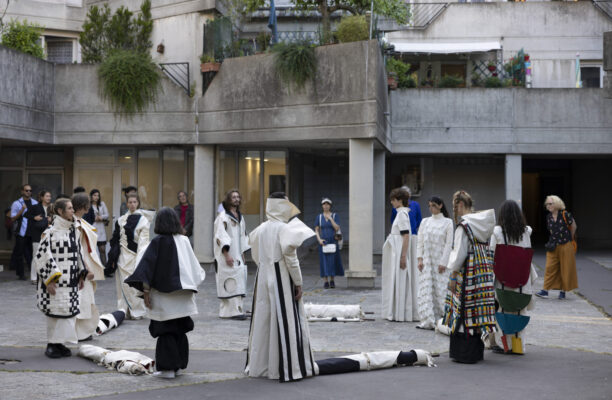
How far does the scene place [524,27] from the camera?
25.2m

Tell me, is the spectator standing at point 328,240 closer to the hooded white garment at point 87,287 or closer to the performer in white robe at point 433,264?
the performer in white robe at point 433,264

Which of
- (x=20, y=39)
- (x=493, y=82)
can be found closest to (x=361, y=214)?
(x=493, y=82)

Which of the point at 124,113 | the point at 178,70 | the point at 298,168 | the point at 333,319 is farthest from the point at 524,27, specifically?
the point at 333,319

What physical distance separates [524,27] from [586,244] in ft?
25.9

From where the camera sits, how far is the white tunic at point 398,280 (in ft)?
35.2

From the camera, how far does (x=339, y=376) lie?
716cm

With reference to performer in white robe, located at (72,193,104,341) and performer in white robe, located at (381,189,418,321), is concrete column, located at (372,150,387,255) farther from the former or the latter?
performer in white robe, located at (72,193,104,341)

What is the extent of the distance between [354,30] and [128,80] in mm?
5470

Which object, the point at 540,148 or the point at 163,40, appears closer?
the point at 163,40

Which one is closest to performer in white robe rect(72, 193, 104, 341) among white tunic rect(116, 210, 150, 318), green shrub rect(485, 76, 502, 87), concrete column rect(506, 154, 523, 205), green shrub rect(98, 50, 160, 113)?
white tunic rect(116, 210, 150, 318)

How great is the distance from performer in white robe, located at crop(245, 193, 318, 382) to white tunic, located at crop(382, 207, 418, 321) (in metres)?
3.83

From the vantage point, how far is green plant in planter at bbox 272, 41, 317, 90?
15.0m

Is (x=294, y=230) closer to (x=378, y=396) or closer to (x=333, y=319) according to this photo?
(x=378, y=396)

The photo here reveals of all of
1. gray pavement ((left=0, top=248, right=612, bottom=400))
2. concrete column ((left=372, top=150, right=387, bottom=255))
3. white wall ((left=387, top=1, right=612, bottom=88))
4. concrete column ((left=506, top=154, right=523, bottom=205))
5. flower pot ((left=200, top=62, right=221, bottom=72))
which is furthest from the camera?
white wall ((left=387, top=1, right=612, bottom=88))
